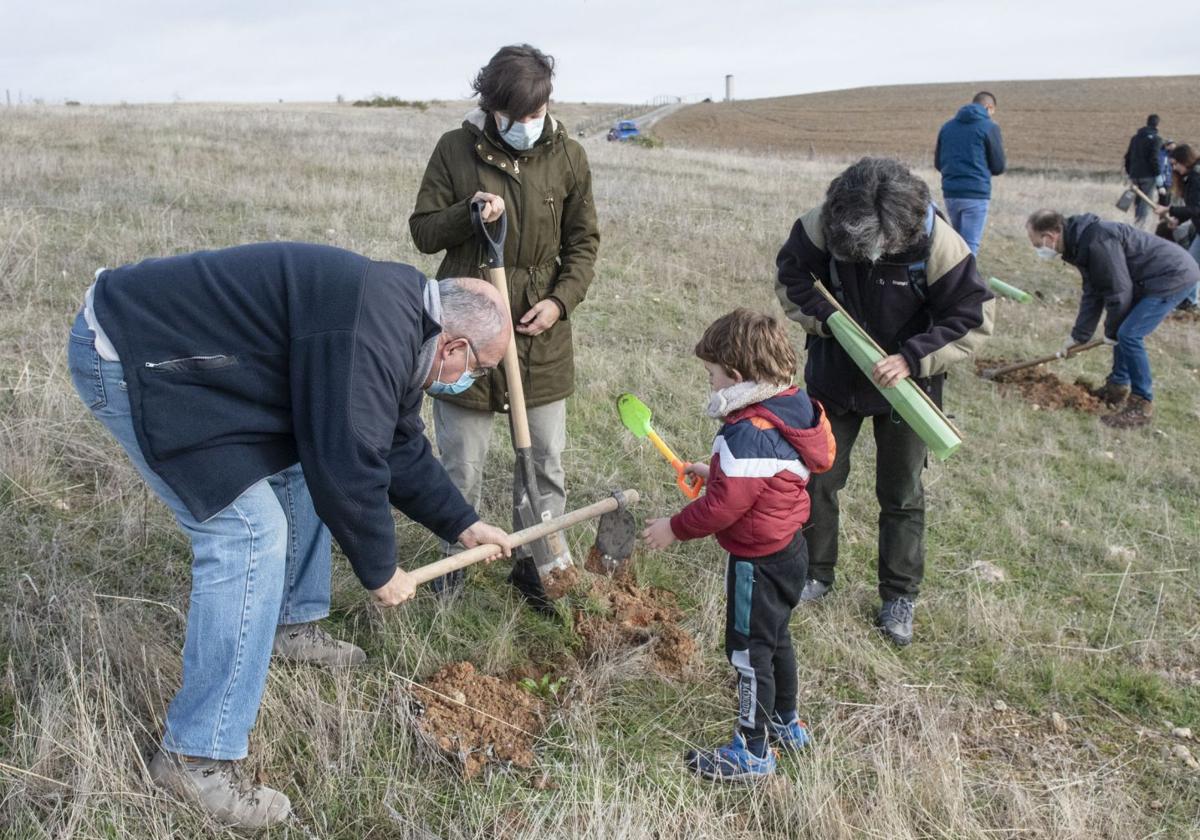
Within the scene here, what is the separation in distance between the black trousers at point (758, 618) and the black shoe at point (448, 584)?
1.18m

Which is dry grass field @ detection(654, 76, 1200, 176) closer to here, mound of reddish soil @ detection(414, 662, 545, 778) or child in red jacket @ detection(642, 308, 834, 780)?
child in red jacket @ detection(642, 308, 834, 780)

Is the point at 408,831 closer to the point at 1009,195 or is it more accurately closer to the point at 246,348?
the point at 246,348

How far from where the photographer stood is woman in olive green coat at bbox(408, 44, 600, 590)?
3.29 meters

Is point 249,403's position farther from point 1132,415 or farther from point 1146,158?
point 1146,158

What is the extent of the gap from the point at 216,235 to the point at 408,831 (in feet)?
22.3

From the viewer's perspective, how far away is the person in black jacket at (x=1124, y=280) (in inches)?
263

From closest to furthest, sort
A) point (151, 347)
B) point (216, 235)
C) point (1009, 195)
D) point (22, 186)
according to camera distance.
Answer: point (151, 347)
point (216, 235)
point (22, 186)
point (1009, 195)

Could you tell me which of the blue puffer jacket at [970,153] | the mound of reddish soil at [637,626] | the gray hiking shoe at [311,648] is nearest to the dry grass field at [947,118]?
the blue puffer jacket at [970,153]

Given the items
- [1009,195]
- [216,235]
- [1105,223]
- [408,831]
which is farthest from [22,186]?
[1009,195]

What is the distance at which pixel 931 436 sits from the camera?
11.4 ft

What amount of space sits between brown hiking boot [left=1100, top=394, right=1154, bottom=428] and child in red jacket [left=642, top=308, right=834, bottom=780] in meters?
5.08

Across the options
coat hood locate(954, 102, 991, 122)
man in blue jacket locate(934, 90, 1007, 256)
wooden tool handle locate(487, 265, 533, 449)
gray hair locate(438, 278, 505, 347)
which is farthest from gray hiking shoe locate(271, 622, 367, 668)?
coat hood locate(954, 102, 991, 122)

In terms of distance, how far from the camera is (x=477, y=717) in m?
2.94

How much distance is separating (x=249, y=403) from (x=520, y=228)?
1476 mm
